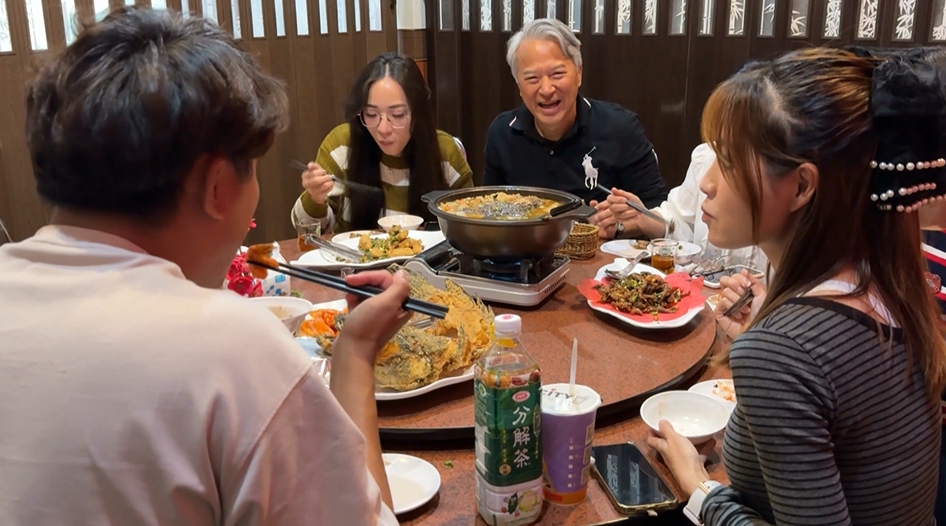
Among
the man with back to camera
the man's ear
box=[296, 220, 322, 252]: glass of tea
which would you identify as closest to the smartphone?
the man with back to camera

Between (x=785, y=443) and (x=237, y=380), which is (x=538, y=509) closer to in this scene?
(x=785, y=443)

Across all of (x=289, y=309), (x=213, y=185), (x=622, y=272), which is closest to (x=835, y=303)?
(x=213, y=185)

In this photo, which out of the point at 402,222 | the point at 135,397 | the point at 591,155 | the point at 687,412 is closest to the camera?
the point at 135,397

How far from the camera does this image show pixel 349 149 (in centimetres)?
324

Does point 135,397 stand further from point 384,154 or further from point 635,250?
point 384,154

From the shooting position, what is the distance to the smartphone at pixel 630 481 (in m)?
1.20

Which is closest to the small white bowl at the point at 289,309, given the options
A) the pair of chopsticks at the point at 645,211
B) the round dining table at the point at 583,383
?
the round dining table at the point at 583,383

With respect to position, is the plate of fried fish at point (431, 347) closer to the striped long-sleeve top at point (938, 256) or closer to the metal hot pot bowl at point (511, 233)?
the metal hot pot bowl at point (511, 233)

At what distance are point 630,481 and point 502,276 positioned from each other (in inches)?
31.2

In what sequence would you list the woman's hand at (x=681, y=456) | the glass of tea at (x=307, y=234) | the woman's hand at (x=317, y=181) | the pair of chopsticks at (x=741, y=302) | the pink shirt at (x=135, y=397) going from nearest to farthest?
the pink shirt at (x=135, y=397)
the woman's hand at (x=681, y=456)
the pair of chopsticks at (x=741, y=302)
the glass of tea at (x=307, y=234)
the woman's hand at (x=317, y=181)

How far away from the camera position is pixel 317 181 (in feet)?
9.45

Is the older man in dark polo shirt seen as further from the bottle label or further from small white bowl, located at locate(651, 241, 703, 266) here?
the bottle label

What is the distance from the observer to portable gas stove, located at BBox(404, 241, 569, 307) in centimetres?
191

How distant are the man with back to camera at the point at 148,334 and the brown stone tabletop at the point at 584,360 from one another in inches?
22.8
